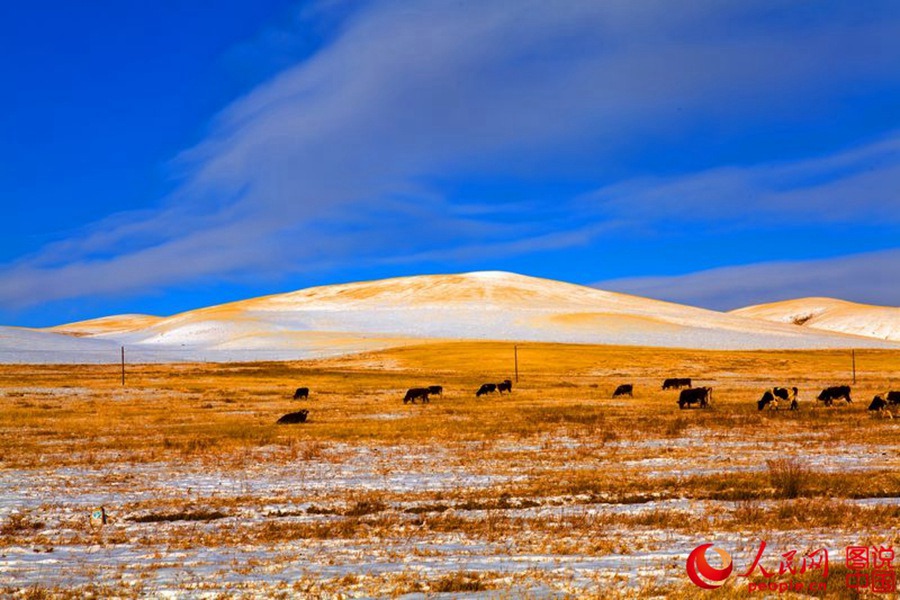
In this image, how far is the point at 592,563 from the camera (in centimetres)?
1020

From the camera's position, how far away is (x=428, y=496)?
15.1 m

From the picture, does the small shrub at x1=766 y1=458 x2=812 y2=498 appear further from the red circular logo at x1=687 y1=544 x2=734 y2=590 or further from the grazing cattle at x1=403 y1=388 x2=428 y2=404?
the grazing cattle at x1=403 y1=388 x2=428 y2=404

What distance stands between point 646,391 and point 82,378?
44.5m

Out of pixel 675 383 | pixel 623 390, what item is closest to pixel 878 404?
pixel 623 390

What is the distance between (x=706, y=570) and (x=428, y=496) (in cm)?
673

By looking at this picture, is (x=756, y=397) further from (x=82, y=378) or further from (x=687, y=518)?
(x=82, y=378)

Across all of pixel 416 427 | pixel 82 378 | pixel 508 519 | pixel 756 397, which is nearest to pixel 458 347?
pixel 82 378

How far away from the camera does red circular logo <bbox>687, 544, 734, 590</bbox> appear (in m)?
8.99

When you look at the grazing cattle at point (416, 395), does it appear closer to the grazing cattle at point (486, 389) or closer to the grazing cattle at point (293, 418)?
the grazing cattle at point (486, 389)

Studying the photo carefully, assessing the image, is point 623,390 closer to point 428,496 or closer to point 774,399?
point 774,399

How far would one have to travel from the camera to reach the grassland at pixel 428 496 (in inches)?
386

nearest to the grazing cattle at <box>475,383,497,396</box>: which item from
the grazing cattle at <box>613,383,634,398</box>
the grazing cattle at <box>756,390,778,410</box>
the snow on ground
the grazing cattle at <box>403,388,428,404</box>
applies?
the grazing cattle at <box>403,388,428,404</box>

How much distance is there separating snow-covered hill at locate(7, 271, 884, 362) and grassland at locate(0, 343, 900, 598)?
210 feet

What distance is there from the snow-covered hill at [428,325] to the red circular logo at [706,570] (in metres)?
83.0
